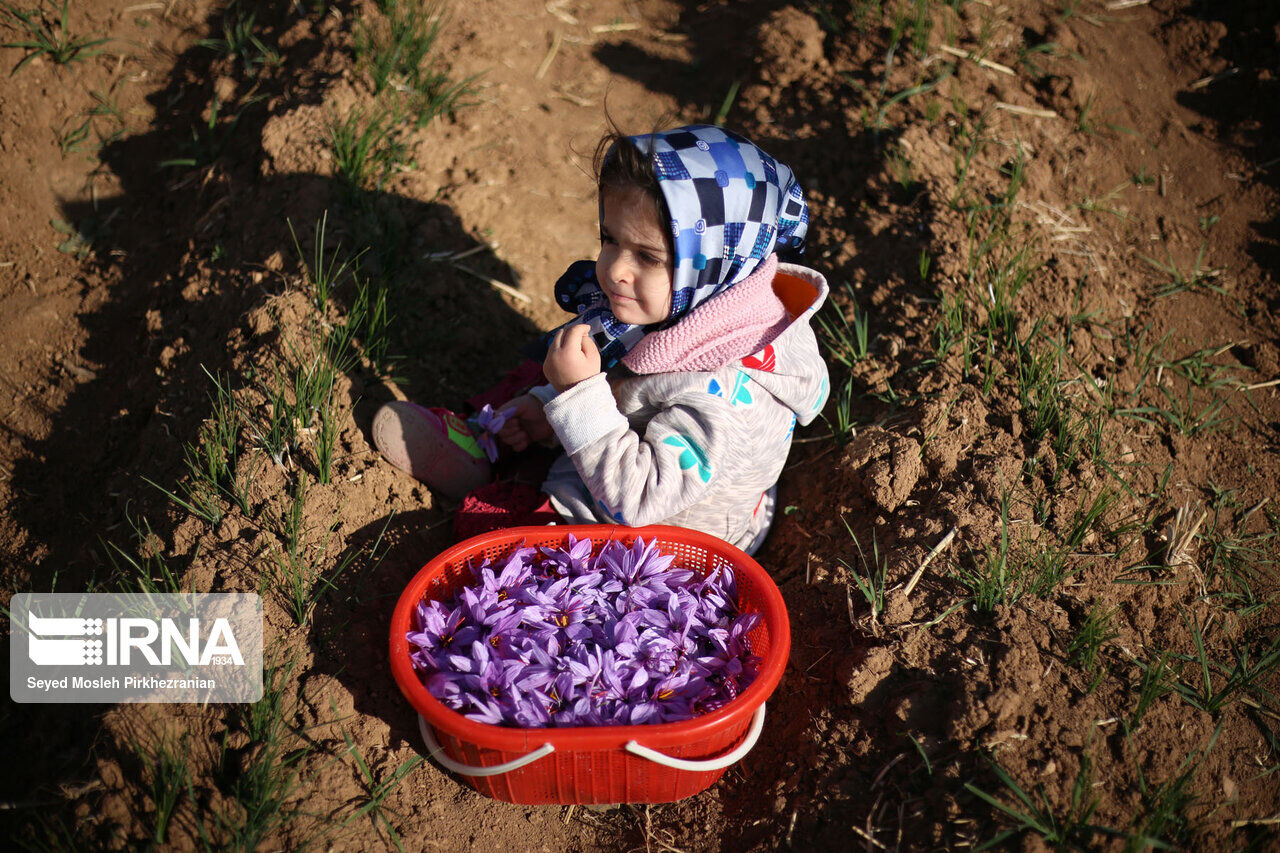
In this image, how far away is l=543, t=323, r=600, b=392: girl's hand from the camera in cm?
232

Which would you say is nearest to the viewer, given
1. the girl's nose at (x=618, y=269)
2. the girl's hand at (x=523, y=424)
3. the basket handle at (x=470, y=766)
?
the basket handle at (x=470, y=766)

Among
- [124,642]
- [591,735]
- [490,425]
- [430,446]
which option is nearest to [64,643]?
[124,642]

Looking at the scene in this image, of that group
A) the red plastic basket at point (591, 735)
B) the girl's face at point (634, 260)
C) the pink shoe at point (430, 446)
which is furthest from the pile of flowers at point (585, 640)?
the girl's face at point (634, 260)

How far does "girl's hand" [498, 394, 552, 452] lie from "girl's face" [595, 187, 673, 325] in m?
0.57

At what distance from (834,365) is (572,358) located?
1.18 metres

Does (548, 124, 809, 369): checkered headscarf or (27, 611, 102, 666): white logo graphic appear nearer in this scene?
(548, 124, 809, 369): checkered headscarf

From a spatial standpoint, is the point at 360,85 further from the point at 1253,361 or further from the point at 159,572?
the point at 1253,361

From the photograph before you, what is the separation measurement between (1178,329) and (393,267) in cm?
275

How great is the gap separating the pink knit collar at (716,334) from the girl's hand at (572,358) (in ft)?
0.37

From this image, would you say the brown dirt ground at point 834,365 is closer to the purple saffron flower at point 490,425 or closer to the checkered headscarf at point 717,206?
the purple saffron flower at point 490,425

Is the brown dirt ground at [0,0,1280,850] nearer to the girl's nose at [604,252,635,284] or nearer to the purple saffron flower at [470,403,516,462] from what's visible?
the purple saffron flower at [470,403,516,462]

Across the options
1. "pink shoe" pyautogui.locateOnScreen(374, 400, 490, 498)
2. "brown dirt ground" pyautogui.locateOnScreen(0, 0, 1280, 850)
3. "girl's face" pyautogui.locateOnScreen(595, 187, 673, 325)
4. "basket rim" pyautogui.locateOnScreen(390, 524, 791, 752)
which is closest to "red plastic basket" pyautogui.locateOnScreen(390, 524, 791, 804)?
"basket rim" pyautogui.locateOnScreen(390, 524, 791, 752)

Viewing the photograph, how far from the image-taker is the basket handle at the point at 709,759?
2.00 metres

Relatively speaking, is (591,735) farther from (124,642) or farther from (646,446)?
(124,642)
